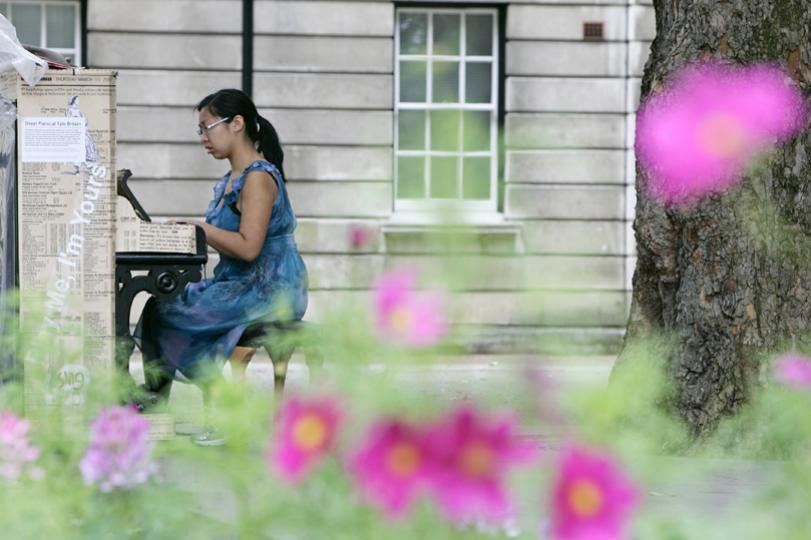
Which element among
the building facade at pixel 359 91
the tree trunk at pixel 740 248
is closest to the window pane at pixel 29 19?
the building facade at pixel 359 91

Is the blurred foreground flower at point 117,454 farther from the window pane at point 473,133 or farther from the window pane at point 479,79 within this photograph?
the window pane at point 479,79

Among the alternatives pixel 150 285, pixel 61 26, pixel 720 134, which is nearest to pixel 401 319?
pixel 720 134

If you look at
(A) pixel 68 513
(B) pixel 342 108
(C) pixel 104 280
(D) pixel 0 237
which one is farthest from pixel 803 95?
(B) pixel 342 108

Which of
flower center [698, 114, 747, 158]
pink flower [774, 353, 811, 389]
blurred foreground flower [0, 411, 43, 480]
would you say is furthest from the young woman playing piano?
flower center [698, 114, 747, 158]

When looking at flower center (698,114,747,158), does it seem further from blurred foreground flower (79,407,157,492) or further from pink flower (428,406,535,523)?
blurred foreground flower (79,407,157,492)

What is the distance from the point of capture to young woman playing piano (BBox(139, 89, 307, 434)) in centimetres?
584

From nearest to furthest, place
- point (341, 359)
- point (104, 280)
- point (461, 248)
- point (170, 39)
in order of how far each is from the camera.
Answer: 1. point (461, 248)
2. point (341, 359)
3. point (104, 280)
4. point (170, 39)

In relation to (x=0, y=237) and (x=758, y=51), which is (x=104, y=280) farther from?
(x=758, y=51)

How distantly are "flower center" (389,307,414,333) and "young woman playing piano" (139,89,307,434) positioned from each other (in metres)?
4.35

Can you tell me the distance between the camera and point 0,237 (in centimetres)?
552

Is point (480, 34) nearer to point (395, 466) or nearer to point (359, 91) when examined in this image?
point (359, 91)

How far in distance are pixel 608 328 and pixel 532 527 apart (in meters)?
12.7

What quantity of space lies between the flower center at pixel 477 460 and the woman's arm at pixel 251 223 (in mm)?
4578

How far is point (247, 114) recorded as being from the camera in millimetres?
6008
